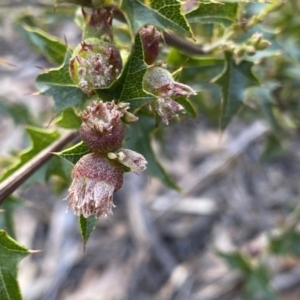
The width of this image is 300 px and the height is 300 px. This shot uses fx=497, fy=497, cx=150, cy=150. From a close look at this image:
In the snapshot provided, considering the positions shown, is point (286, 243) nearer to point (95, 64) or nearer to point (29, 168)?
point (29, 168)

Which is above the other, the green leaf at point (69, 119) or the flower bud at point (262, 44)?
the flower bud at point (262, 44)

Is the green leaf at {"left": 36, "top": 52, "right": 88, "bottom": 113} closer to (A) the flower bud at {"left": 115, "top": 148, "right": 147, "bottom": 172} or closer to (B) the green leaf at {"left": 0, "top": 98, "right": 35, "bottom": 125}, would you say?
(A) the flower bud at {"left": 115, "top": 148, "right": 147, "bottom": 172}

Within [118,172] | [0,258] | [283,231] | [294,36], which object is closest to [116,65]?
[118,172]

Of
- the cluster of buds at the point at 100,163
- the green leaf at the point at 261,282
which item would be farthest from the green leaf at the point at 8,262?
the green leaf at the point at 261,282

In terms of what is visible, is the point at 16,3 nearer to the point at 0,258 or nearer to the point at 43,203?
the point at 43,203

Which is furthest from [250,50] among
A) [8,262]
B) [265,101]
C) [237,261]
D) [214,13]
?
[237,261]

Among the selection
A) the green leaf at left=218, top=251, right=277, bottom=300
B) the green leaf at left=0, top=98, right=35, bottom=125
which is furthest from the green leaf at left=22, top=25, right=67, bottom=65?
the green leaf at left=218, top=251, right=277, bottom=300

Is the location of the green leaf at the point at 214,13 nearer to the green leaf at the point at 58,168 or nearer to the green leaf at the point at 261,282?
the green leaf at the point at 58,168
